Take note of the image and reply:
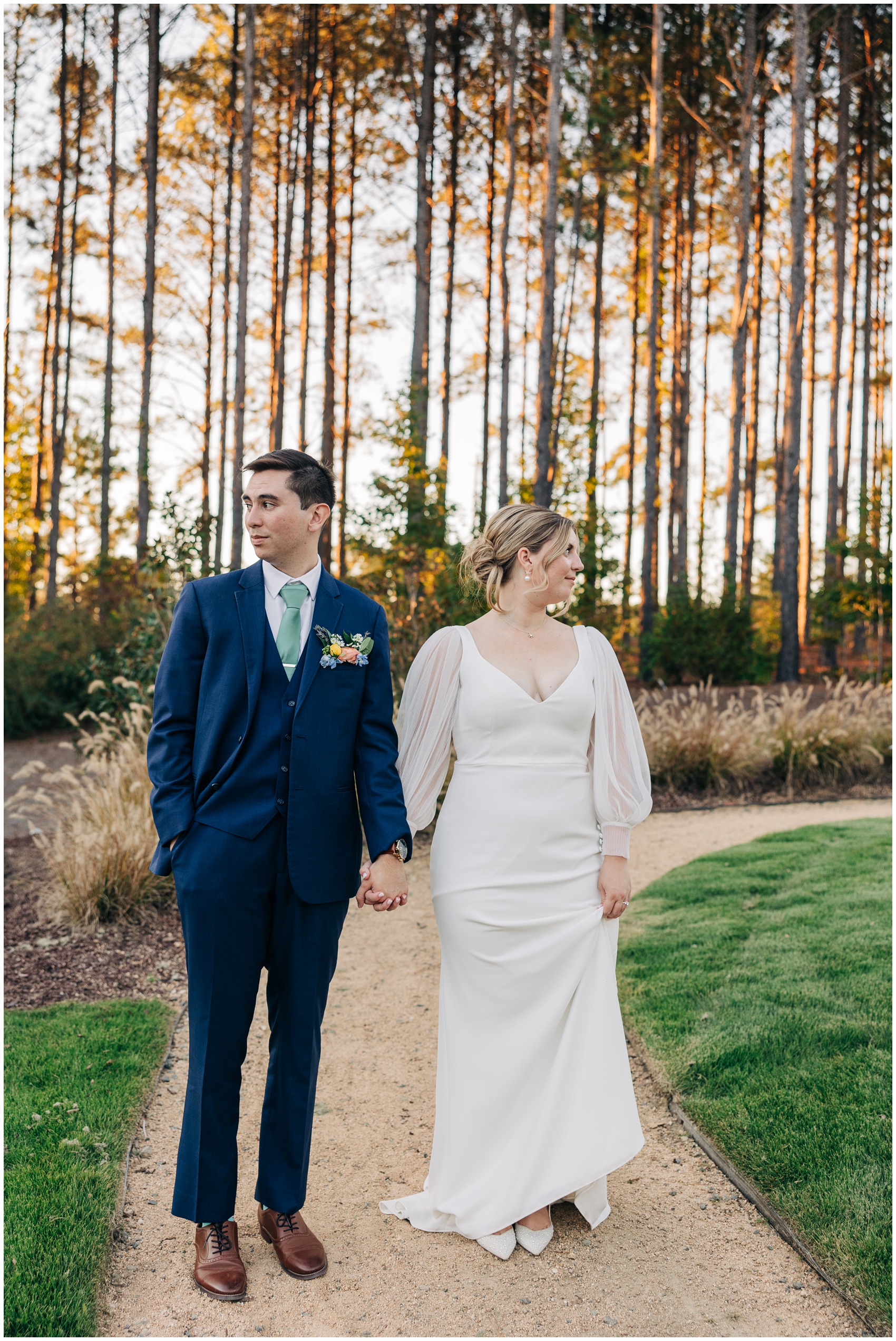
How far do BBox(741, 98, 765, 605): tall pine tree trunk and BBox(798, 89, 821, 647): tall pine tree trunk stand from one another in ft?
3.68

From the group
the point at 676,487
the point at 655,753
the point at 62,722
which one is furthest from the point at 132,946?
the point at 676,487

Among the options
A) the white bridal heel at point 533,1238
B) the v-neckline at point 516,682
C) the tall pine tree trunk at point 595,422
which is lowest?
the white bridal heel at point 533,1238

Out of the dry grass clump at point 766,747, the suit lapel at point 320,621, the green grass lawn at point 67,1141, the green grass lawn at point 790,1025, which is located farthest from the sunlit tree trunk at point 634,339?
the suit lapel at point 320,621

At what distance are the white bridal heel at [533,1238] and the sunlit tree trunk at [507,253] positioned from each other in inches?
550

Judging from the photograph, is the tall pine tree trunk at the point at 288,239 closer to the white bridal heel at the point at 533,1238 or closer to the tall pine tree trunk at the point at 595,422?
the tall pine tree trunk at the point at 595,422

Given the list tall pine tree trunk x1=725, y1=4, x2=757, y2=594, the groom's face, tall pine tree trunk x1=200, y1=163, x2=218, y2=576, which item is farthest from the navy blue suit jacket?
tall pine tree trunk x1=200, y1=163, x2=218, y2=576

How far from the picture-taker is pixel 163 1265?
8.96 ft

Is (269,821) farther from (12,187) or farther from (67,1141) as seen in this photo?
(12,187)

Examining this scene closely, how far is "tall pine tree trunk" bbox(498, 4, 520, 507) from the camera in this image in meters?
16.9

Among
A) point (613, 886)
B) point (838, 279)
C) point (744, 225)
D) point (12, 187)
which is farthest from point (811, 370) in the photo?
point (613, 886)

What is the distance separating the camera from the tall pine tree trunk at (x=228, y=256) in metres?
17.0

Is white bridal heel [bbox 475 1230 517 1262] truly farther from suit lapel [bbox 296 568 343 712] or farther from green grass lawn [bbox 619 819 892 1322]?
suit lapel [bbox 296 568 343 712]

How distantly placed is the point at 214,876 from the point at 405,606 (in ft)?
20.0

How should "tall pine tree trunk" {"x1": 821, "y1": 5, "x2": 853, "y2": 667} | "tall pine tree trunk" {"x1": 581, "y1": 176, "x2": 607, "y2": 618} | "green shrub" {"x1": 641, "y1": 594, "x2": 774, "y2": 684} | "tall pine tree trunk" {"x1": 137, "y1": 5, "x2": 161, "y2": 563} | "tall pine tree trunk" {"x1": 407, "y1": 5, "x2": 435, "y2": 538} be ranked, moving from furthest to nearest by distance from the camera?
"tall pine tree trunk" {"x1": 821, "y1": 5, "x2": 853, "y2": 667}
"tall pine tree trunk" {"x1": 407, "y1": 5, "x2": 435, "y2": 538}
"tall pine tree trunk" {"x1": 137, "y1": 5, "x2": 161, "y2": 563}
"green shrub" {"x1": 641, "y1": 594, "x2": 774, "y2": 684}
"tall pine tree trunk" {"x1": 581, "y1": 176, "x2": 607, "y2": 618}
